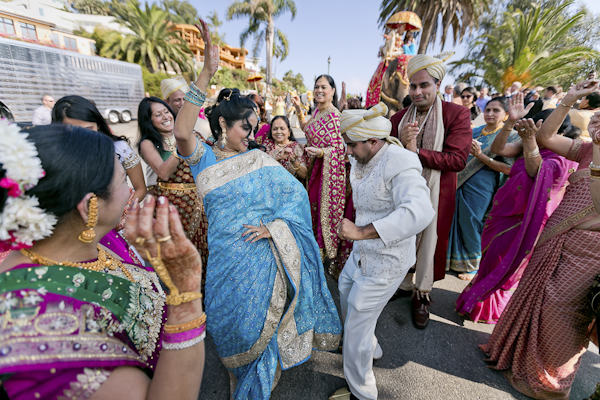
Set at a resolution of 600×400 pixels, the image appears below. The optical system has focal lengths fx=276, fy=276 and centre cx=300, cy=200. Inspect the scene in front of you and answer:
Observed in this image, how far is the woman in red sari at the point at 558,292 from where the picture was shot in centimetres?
174

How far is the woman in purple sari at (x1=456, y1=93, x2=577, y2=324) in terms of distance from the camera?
2.16 metres

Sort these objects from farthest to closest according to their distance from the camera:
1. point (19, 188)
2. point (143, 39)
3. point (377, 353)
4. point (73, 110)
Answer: point (143, 39), point (377, 353), point (73, 110), point (19, 188)

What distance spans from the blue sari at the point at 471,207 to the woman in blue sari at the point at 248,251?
7.36 feet

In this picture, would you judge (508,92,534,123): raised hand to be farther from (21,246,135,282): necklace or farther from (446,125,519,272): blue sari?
(21,246,135,282): necklace

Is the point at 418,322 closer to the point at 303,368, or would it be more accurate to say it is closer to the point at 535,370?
the point at 535,370

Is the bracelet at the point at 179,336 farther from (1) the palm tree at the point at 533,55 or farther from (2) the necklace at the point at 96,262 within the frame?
(1) the palm tree at the point at 533,55

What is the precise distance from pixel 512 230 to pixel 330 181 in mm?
1768

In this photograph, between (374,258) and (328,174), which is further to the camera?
(328,174)

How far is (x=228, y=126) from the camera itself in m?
1.92

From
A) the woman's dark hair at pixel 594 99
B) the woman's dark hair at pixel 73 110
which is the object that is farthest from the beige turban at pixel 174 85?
the woman's dark hair at pixel 594 99

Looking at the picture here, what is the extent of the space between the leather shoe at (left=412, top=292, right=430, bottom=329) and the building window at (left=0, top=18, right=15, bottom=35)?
27.7m

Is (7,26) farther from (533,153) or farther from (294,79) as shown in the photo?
(294,79)

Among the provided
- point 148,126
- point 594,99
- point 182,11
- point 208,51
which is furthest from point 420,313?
point 182,11

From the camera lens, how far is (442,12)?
12.8 metres
